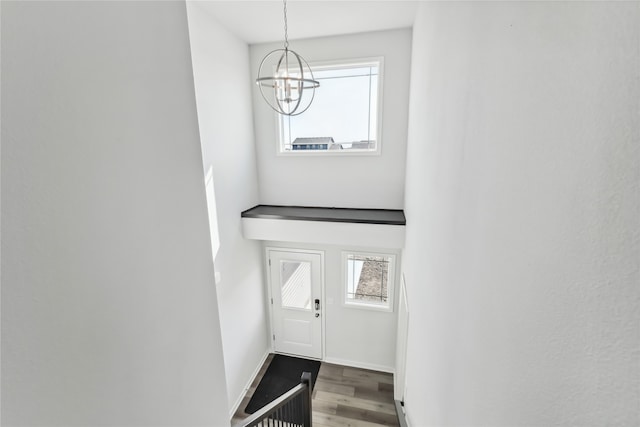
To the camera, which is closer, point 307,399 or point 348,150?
point 307,399

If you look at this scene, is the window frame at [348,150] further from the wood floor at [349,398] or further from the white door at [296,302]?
the wood floor at [349,398]

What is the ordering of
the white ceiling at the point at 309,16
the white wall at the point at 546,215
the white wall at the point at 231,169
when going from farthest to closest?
the white wall at the point at 231,169
the white ceiling at the point at 309,16
the white wall at the point at 546,215

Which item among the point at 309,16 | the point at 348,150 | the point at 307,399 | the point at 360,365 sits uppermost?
the point at 309,16

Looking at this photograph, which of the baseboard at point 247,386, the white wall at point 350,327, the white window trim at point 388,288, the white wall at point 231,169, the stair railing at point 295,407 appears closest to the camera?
the stair railing at point 295,407

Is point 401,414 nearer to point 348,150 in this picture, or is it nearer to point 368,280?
point 368,280

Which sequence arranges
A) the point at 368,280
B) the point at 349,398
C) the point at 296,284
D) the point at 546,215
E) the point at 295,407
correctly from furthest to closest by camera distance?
1. the point at 296,284
2. the point at 368,280
3. the point at 349,398
4. the point at 295,407
5. the point at 546,215

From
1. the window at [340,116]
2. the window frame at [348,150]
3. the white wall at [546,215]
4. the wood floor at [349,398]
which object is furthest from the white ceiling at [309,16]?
the wood floor at [349,398]

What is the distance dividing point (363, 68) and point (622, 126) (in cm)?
390

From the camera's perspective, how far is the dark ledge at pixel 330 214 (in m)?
3.66

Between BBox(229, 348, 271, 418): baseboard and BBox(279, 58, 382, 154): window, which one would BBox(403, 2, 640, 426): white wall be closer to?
BBox(279, 58, 382, 154): window

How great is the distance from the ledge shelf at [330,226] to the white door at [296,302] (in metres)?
0.73

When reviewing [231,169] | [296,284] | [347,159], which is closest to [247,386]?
[296,284]

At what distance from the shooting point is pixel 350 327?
4.56 m

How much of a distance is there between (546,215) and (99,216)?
1.04m
